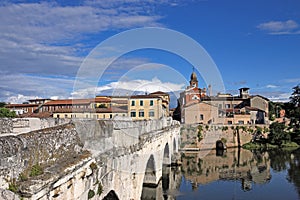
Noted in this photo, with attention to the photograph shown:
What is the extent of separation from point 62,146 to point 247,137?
51.8m

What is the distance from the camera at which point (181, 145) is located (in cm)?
5059

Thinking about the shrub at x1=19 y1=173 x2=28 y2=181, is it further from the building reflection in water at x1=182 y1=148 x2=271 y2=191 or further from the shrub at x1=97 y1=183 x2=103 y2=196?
the building reflection in water at x1=182 y1=148 x2=271 y2=191

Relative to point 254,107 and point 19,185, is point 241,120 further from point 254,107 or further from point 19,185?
point 19,185

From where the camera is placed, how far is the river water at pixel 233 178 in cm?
2411

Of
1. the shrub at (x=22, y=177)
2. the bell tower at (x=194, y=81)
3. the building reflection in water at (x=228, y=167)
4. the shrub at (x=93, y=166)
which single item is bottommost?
the building reflection in water at (x=228, y=167)

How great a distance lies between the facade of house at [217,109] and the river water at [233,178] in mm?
12436

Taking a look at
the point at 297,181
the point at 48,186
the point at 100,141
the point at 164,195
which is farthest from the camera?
the point at 297,181

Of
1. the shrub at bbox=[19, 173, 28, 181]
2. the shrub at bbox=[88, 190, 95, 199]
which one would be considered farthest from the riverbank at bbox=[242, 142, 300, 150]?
the shrub at bbox=[19, 173, 28, 181]

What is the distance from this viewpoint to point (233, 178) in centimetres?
2989

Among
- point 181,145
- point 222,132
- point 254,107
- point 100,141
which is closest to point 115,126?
point 100,141

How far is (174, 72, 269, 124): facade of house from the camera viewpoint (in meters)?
55.9

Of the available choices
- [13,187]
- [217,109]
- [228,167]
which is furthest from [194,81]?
[13,187]

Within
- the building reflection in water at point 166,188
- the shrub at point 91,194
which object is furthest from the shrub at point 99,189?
the building reflection in water at point 166,188

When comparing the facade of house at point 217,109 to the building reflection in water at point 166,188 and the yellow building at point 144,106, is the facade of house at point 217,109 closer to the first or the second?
the yellow building at point 144,106
